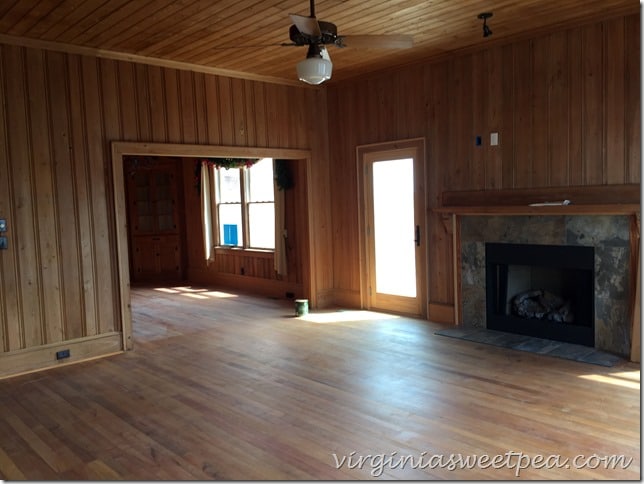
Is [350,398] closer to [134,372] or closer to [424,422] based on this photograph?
[424,422]

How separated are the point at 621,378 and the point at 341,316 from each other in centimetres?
335

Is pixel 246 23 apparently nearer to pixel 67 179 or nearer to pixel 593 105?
pixel 67 179

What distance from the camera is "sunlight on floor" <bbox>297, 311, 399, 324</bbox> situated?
21.9 feet

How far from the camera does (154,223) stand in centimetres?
1072

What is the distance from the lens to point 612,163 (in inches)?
191

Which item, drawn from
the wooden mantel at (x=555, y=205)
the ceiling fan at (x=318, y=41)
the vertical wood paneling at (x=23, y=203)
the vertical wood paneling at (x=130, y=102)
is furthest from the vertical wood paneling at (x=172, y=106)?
the wooden mantel at (x=555, y=205)

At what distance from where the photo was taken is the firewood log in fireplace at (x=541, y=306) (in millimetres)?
5364

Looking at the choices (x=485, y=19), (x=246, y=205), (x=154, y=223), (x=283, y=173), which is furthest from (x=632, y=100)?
(x=154, y=223)

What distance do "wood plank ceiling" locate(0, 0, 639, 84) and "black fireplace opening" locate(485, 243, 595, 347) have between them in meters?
2.08

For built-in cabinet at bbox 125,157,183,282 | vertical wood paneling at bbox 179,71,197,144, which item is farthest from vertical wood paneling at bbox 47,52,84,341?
built-in cabinet at bbox 125,157,183,282

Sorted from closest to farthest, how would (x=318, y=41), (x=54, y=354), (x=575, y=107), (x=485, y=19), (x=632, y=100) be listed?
(x=318, y=41) < (x=632, y=100) < (x=485, y=19) < (x=575, y=107) < (x=54, y=354)

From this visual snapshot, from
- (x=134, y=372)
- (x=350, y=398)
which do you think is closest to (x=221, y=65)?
(x=134, y=372)

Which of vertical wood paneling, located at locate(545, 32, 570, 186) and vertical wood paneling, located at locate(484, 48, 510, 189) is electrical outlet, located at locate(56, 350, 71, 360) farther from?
vertical wood paneling, located at locate(545, 32, 570, 186)

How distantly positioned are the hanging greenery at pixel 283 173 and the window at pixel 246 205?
1.59 ft
